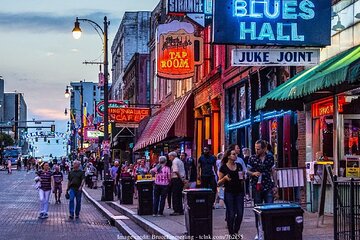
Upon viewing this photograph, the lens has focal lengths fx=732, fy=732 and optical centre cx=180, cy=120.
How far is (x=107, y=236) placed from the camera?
56.3ft

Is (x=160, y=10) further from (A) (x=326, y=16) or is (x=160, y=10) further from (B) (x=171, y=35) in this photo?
(A) (x=326, y=16)

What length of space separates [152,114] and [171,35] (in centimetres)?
2336

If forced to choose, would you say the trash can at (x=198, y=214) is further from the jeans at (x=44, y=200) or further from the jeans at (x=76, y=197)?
the jeans at (x=44, y=200)

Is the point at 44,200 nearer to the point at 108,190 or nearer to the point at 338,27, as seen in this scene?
the point at 108,190

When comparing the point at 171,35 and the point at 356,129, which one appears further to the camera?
the point at 171,35

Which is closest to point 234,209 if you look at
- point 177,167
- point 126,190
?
point 177,167

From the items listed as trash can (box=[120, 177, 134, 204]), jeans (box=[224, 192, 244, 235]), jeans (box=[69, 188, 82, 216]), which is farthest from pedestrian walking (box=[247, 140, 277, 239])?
trash can (box=[120, 177, 134, 204])

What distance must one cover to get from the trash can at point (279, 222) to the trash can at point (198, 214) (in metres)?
4.13

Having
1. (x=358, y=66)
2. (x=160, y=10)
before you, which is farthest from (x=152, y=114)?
(x=358, y=66)

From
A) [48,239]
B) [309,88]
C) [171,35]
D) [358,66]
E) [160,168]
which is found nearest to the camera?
[358,66]

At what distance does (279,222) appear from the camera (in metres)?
9.33

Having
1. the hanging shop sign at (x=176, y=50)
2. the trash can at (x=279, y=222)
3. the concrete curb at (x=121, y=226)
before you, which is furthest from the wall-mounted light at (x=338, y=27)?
the hanging shop sign at (x=176, y=50)

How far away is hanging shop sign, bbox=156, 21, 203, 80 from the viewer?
29.6m

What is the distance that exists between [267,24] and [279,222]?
7.95 meters
